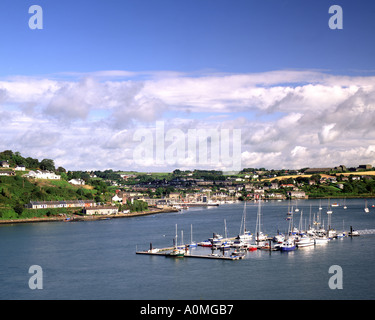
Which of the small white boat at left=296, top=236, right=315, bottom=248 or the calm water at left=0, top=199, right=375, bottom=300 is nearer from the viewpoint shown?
the calm water at left=0, top=199, right=375, bottom=300

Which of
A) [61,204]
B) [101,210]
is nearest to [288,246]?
[101,210]

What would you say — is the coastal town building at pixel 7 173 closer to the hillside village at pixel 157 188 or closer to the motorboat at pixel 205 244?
the hillside village at pixel 157 188

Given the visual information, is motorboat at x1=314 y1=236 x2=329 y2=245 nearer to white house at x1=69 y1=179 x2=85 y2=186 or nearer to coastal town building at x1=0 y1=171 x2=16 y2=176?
coastal town building at x1=0 y1=171 x2=16 y2=176

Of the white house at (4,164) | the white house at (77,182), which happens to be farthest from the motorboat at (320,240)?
the white house at (4,164)

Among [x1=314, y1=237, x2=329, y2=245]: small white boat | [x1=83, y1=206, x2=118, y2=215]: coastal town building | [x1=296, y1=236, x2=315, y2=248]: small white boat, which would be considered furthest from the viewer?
[x1=83, y1=206, x2=118, y2=215]: coastal town building

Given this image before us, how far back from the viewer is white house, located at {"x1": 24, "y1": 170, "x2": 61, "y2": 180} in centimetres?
5935

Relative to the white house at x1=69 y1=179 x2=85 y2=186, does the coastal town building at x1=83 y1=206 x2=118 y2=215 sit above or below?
below

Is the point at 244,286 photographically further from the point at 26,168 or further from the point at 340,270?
the point at 26,168

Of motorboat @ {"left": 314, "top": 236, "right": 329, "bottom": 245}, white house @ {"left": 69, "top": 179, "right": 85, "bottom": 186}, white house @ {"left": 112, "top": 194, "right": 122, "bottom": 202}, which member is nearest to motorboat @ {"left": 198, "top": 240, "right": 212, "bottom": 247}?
motorboat @ {"left": 314, "top": 236, "right": 329, "bottom": 245}

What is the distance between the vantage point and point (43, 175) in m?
61.4

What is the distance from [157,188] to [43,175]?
143 feet

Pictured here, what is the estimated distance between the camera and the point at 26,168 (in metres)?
63.2
